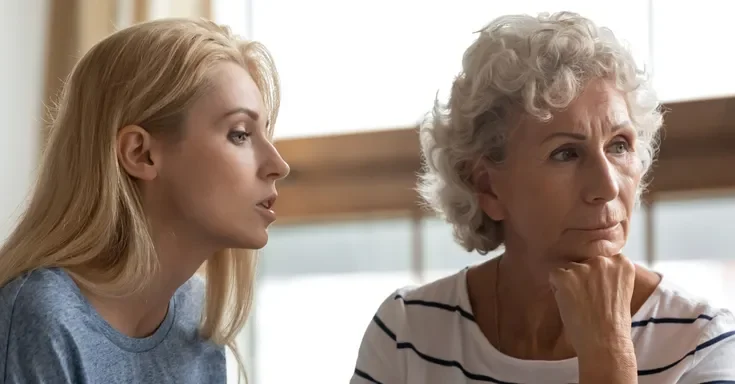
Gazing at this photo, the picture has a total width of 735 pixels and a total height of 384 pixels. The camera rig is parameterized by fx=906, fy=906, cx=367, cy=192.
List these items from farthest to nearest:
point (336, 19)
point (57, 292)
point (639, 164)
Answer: point (336, 19) < point (639, 164) < point (57, 292)

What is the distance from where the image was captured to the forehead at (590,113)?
1467 millimetres

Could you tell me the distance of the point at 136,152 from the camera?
1.52 metres

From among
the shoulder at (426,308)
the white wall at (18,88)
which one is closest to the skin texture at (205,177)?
the shoulder at (426,308)

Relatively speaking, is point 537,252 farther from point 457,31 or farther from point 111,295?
point 457,31

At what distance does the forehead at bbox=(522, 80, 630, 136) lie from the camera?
1467 mm

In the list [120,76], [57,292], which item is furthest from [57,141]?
[57,292]

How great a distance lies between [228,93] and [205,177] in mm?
149

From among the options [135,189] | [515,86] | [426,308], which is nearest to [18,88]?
[135,189]

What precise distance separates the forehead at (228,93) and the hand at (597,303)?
59 cm

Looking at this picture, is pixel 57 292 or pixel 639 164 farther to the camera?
pixel 639 164

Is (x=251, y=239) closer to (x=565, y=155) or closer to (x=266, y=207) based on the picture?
(x=266, y=207)

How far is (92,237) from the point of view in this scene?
1.49m

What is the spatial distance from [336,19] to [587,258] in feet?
4.01

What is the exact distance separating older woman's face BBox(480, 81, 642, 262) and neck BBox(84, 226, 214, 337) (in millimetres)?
565
